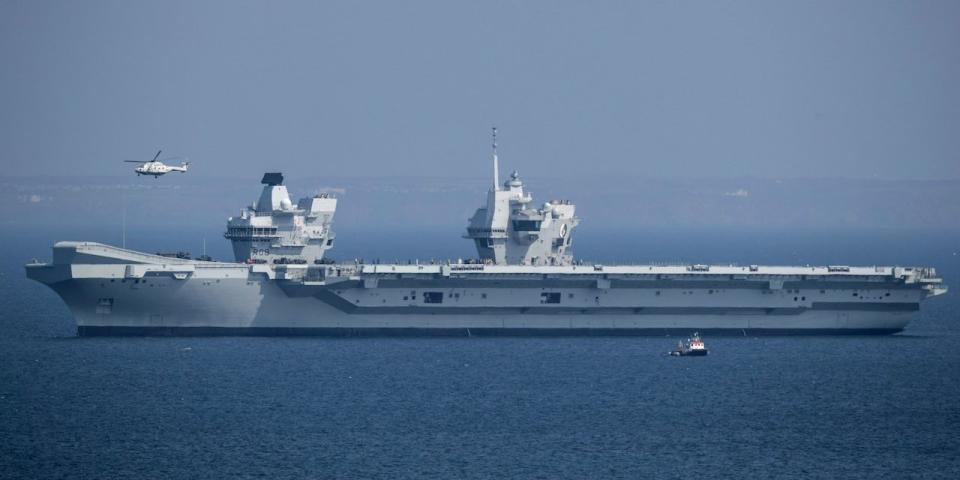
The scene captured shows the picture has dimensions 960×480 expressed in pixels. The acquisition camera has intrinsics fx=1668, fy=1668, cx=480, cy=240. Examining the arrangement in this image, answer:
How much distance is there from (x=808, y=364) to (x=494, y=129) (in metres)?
16.5

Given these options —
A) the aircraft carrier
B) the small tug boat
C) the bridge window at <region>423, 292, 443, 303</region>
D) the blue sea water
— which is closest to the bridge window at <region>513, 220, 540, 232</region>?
the aircraft carrier

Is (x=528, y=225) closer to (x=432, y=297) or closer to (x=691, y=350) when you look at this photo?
(x=432, y=297)

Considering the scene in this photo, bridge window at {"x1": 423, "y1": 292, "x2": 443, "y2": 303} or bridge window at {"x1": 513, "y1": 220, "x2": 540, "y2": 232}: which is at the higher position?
bridge window at {"x1": 513, "y1": 220, "x2": 540, "y2": 232}

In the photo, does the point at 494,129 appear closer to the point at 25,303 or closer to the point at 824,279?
the point at 824,279

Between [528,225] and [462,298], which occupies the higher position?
[528,225]

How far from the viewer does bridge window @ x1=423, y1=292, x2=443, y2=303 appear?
57500 millimetres

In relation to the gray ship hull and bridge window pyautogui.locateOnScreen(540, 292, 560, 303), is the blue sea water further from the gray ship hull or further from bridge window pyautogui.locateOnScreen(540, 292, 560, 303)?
bridge window pyautogui.locateOnScreen(540, 292, 560, 303)

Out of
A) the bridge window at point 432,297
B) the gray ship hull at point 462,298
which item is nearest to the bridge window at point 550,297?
the gray ship hull at point 462,298

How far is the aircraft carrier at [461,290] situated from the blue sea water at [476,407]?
896 mm

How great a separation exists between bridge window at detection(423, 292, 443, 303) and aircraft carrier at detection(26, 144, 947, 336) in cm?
3

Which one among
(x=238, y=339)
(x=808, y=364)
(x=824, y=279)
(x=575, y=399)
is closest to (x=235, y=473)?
(x=575, y=399)

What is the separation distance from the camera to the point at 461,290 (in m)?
57.6

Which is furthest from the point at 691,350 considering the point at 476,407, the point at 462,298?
the point at 476,407

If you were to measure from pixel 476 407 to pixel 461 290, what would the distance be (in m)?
13.0
